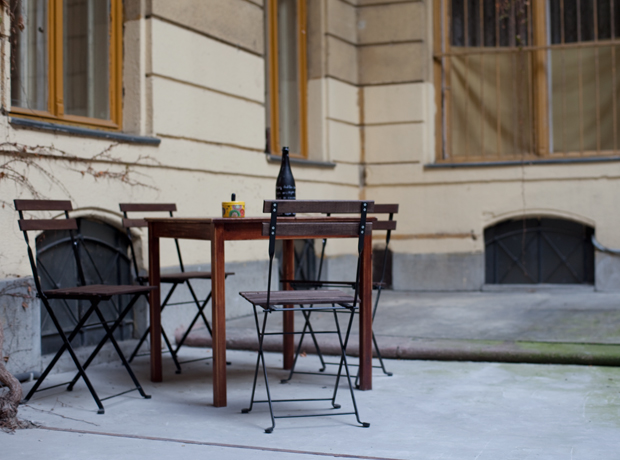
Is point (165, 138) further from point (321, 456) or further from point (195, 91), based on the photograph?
point (321, 456)

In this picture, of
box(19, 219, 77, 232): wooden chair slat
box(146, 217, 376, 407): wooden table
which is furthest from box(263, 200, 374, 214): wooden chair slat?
box(19, 219, 77, 232): wooden chair slat

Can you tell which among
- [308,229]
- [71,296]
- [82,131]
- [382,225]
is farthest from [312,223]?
[82,131]

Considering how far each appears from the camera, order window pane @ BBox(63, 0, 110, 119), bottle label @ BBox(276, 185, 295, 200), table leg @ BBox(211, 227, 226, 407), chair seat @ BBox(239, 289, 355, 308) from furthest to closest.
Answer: window pane @ BBox(63, 0, 110, 119) → bottle label @ BBox(276, 185, 295, 200) → table leg @ BBox(211, 227, 226, 407) → chair seat @ BBox(239, 289, 355, 308)

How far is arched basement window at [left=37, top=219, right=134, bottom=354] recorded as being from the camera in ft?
16.5

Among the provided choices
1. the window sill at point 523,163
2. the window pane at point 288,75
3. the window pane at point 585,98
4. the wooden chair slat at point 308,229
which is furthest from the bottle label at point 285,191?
the window pane at point 585,98

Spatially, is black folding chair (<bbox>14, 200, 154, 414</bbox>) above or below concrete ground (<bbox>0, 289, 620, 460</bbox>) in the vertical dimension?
above

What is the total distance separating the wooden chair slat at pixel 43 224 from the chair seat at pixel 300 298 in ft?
3.86

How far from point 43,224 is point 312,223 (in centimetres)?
162

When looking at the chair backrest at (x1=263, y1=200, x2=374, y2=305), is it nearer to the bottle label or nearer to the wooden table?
the wooden table

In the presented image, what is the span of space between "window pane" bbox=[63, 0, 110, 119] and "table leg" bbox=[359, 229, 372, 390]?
8.75 ft

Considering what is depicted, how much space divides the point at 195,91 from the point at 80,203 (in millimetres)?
1697

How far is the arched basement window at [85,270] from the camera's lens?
504 cm

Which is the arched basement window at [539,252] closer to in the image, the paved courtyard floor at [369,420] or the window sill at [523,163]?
the window sill at [523,163]

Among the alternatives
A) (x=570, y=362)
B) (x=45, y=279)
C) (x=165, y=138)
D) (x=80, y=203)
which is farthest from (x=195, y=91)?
(x=570, y=362)
